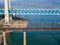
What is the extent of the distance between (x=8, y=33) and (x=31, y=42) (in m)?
2.80

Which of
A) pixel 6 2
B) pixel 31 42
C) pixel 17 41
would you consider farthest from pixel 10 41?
pixel 6 2

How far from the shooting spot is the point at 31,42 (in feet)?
40.7

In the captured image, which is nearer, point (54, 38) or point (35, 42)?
point (35, 42)

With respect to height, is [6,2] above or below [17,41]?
above

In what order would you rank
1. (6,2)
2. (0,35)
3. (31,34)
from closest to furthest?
1. (0,35)
2. (31,34)
3. (6,2)

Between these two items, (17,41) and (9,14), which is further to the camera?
(9,14)

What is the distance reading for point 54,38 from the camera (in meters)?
13.5

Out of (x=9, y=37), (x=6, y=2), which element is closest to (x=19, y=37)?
(x=9, y=37)

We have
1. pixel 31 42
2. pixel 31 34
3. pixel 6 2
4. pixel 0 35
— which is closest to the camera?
pixel 31 42

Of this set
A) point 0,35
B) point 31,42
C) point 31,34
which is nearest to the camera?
point 31,42

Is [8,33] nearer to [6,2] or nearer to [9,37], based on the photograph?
[9,37]

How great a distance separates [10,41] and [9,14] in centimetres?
681

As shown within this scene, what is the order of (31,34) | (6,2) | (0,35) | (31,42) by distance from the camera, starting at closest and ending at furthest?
(31,42)
(0,35)
(31,34)
(6,2)

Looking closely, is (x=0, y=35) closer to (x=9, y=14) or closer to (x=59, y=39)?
(x=59, y=39)
